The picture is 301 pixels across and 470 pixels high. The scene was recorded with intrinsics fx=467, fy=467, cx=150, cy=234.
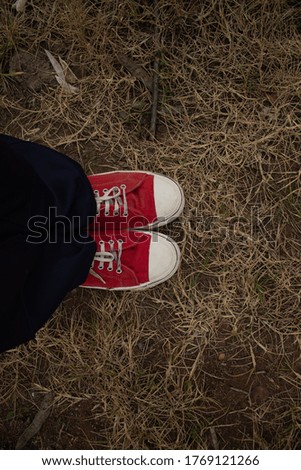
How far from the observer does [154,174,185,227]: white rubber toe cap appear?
150cm

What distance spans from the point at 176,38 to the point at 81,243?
0.81m

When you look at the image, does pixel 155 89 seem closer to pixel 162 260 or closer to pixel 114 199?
pixel 114 199

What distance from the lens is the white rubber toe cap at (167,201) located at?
4.94ft

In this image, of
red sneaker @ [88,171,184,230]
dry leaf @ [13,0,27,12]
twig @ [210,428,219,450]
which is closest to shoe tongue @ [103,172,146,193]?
red sneaker @ [88,171,184,230]

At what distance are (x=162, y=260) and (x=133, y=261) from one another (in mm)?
94

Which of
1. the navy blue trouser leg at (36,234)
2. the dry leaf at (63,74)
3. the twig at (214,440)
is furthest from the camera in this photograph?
the dry leaf at (63,74)

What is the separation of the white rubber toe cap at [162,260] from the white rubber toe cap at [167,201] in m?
0.07

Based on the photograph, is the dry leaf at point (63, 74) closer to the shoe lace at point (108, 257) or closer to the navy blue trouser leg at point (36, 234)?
the navy blue trouser leg at point (36, 234)

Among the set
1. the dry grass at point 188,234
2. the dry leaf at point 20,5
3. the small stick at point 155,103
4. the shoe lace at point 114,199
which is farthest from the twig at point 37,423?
the dry leaf at point 20,5

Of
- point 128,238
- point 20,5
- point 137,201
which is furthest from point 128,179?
point 20,5

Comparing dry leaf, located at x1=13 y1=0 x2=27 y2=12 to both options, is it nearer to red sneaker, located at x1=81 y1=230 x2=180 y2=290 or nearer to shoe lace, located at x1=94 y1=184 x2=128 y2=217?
shoe lace, located at x1=94 y1=184 x2=128 y2=217

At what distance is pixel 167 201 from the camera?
1.50 m

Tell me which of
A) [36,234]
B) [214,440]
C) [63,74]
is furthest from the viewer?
[63,74]

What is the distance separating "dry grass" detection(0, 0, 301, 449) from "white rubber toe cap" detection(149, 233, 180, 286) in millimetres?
49
